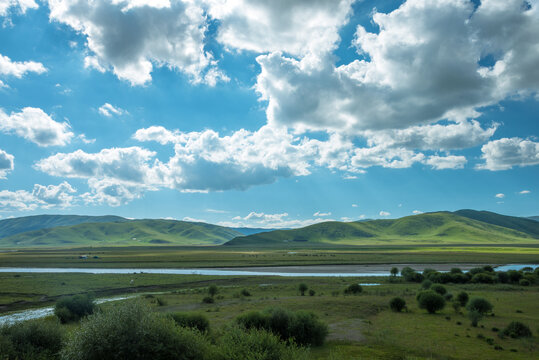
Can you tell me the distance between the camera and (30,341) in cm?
1812

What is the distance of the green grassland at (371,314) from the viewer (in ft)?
84.0

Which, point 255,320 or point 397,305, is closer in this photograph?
point 255,320

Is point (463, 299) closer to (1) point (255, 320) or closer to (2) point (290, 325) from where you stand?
(2) point (290, 325)

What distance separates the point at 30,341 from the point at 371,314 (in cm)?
3445

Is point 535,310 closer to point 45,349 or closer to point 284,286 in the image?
point 284,286

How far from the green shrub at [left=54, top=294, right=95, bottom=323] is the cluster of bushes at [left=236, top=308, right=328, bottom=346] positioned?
2118cm

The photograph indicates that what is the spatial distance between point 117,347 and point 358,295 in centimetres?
4488

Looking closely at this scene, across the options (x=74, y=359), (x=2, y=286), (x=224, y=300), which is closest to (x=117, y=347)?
(x=74, y=359)

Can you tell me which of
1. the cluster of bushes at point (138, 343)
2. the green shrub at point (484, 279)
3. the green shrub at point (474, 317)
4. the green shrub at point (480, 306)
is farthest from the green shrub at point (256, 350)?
the green shrub at point (484, 279)

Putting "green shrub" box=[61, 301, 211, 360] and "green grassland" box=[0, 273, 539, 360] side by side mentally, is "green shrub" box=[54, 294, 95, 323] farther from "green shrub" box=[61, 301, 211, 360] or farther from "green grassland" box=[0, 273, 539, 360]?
"green shrub" box=[61, 301, 211, 360]

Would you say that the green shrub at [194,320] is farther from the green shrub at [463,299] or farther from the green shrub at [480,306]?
the green shrub at [463,299]

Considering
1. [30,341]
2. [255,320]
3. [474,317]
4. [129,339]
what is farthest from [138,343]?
[474,317]

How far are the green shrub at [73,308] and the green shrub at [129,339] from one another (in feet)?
83.7

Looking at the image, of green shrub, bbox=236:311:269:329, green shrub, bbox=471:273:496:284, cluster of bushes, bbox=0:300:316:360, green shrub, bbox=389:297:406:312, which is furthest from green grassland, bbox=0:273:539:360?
green shrub, bbox=471:273:496:284
